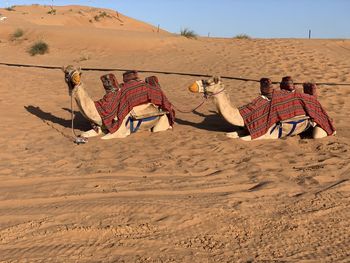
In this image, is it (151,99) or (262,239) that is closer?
(262,239)

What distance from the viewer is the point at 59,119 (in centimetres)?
996

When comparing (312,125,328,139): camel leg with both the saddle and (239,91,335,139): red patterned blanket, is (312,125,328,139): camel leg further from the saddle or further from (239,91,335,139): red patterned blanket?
the saddle

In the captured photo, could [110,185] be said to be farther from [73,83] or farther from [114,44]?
[114,44]

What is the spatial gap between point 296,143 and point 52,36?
20.5 meters

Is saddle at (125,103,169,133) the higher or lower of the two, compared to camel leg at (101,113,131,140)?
higher

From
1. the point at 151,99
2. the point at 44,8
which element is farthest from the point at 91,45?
the point at 44,8

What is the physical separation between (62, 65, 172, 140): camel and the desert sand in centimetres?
20

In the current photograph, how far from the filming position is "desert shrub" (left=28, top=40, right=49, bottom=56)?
2280 centimetres

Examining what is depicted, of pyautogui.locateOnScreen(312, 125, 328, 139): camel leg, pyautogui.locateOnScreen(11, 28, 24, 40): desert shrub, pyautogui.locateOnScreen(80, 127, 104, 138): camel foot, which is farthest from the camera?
pyautogui.locateOnScreen(11, 28, 24, 40): desert shrub

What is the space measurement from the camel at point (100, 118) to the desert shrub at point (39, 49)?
607 inches

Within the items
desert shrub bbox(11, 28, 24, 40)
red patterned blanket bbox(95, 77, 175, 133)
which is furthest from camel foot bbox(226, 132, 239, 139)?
desert shrub bbox(11, 28, 24, 40)

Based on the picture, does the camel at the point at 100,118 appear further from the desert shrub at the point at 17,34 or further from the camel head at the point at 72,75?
the desert shrub at the point at 17,34

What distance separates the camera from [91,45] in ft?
79.0

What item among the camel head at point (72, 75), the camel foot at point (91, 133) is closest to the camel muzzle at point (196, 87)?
the camel head at point (72, 75)
